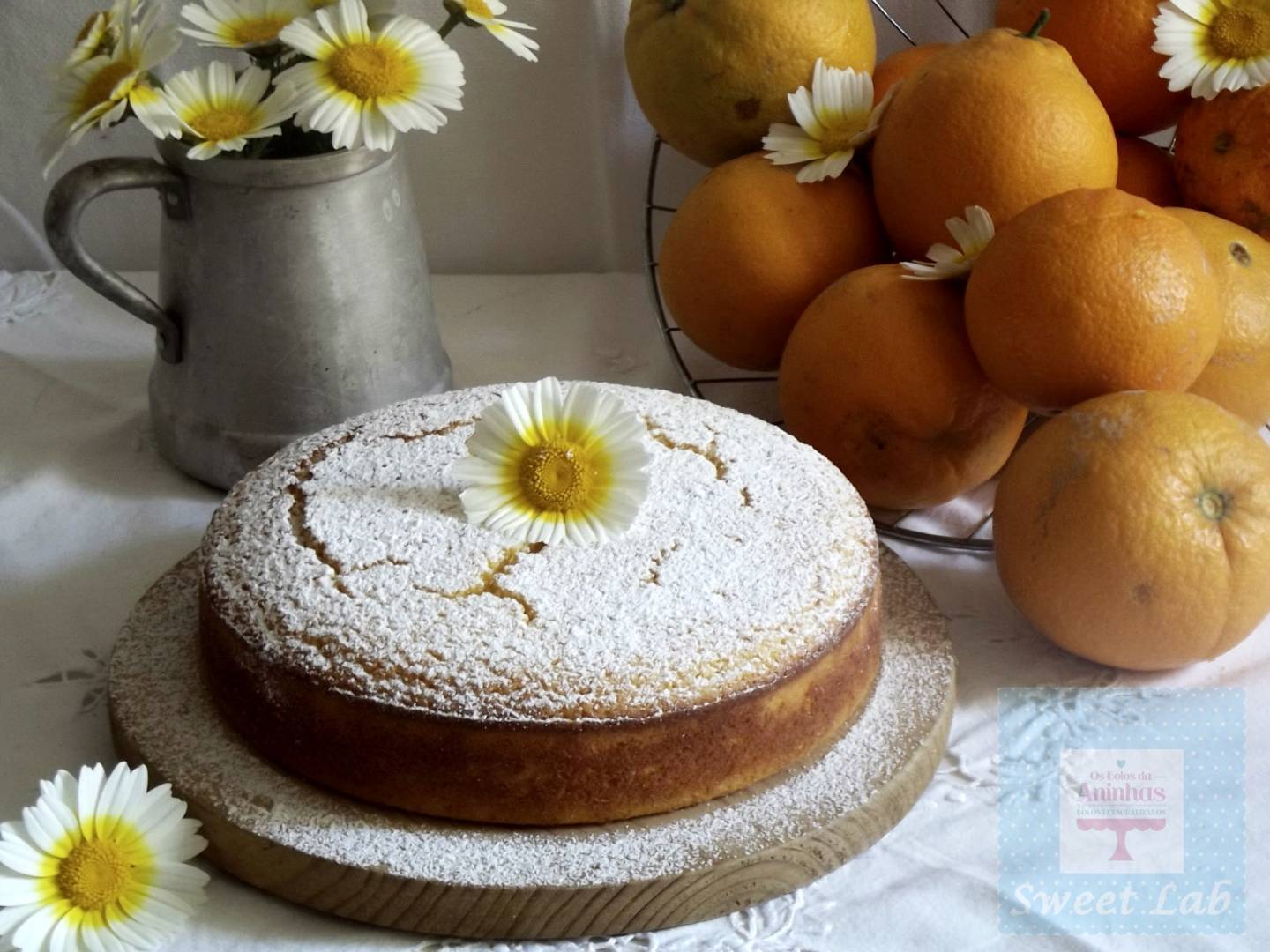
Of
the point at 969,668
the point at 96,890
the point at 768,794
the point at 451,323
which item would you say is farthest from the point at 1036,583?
the point at 451,323

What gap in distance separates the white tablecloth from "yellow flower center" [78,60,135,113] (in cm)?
29

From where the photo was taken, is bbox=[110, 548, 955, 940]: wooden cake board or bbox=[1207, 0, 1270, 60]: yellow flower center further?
bbox=[1207, 0, 1270, 60]: yellow flower center

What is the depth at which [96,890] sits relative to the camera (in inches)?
26.5

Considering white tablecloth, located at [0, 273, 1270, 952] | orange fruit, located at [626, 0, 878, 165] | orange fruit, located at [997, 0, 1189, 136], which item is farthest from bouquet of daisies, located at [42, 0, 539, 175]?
orange fruit, located at [997, 0, 1189, 136]

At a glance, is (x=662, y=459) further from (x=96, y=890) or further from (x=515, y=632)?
(x=96, y=890)

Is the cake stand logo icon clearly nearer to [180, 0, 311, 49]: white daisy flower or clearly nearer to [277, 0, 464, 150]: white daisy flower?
[277, 0, 464, 150]: white daisy flower

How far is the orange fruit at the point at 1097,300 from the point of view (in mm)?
832

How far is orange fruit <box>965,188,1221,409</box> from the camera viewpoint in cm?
83

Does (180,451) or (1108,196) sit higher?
(1108,196)

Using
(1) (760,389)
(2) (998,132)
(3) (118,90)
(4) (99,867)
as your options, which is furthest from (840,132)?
(4) (99,867)

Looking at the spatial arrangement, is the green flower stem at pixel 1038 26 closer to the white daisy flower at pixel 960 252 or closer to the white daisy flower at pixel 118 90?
the white daisy flower at pixel 960 252

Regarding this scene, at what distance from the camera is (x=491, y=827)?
72 centimetres

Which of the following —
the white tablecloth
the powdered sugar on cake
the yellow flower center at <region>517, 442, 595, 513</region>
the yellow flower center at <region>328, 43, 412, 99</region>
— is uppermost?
the yellow flower center at <region>328, 43, 412, 99</region>

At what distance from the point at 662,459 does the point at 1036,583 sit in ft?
0.78
